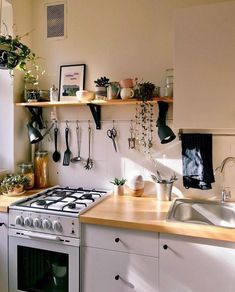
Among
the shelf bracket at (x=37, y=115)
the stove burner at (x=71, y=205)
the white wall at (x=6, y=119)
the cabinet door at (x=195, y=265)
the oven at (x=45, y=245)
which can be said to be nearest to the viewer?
the cabinet door at (x=195, y=265)

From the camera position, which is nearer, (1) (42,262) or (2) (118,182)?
(1) (42,262)

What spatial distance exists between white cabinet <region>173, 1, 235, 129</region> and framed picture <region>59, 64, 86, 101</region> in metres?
0.88

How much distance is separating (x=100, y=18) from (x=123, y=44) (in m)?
0.30

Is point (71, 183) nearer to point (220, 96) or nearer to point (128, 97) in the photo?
point (128, 97)

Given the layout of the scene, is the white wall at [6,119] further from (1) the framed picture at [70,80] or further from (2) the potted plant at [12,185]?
(1) the framed picture at [70,80]

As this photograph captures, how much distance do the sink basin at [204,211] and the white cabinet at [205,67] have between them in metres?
0.57

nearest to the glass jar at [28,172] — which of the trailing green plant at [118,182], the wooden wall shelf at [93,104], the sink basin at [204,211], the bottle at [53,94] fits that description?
the wooden wall shelf at [93,104]

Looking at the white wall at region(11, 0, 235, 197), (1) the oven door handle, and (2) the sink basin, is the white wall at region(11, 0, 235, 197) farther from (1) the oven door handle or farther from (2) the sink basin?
(1) the oven door handle

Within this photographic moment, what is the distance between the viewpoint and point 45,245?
172 cm

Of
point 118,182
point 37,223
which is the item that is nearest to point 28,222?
point 37,223

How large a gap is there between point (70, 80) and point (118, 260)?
144 centimetres

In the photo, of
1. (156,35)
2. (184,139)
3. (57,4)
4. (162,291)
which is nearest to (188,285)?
(162,291)

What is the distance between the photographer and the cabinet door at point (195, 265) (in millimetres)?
1394

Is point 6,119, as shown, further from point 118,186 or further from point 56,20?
point 118,186
